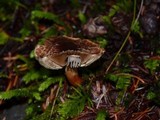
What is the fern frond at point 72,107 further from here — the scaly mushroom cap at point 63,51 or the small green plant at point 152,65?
the small green plant at point 152,65

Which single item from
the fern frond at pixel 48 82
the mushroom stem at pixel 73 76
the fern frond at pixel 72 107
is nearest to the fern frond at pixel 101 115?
the fern frond at pixel 72 107

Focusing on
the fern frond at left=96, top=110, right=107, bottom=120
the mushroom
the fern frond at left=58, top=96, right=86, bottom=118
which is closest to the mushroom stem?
the mushroom

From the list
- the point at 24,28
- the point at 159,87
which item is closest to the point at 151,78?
the point at 159,87

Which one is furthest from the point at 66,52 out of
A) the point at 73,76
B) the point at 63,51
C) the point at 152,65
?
the point at 152,65

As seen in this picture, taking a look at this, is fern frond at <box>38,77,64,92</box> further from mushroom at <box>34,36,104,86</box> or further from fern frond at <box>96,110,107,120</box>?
fern frond at <box>96,110,107,120</box>

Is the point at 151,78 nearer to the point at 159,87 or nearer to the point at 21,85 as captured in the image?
the point at 159,87
